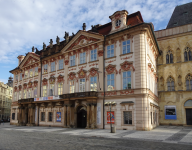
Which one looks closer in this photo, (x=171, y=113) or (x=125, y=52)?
(x=125, y=52)

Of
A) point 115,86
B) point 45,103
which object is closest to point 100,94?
point 115,86

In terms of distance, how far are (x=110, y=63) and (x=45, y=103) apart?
15.1 m

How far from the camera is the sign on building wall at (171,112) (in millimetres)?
33378

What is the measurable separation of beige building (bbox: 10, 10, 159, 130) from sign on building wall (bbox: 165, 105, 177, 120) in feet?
10.9

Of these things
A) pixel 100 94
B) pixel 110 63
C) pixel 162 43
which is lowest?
pixel 100 94

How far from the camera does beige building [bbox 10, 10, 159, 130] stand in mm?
25328

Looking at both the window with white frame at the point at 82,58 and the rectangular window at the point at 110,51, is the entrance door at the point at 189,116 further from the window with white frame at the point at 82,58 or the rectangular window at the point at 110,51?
the window with white frame at the point at 82,58

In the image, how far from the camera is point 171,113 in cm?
3369

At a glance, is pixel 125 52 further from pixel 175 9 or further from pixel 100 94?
pixel 175 9

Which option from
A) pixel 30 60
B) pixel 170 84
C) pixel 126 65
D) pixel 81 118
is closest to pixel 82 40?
pixel 126 65

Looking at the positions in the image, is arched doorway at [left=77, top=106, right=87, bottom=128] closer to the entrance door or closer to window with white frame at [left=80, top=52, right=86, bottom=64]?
window with white frame at [left=80, top=52, right=86, bottom=64]

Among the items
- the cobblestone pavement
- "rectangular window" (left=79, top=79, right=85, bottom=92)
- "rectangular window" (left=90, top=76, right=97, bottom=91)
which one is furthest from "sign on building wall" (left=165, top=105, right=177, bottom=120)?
"rectangular window" (left=79, top=79, right=85, bottom=92)

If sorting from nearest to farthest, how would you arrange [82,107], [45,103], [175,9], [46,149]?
[46,149], [82,107], [45,103], [175,9]

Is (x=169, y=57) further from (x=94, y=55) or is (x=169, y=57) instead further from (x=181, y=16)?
(x=94, y=55)
